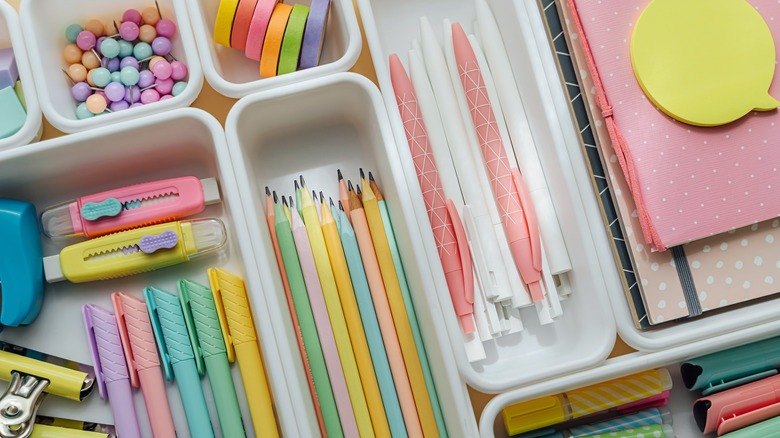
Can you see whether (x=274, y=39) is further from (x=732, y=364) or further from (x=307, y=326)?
(x=732, y=364)

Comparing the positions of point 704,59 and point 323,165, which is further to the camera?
point 323,165

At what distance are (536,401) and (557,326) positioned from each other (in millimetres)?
93

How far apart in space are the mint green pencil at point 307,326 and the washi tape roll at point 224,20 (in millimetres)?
228

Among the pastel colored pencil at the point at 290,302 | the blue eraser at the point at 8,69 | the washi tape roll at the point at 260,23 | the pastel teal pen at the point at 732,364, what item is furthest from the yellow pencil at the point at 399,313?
the blue eraser at the point at 8,69

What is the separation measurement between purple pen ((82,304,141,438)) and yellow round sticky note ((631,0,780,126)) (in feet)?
2.26

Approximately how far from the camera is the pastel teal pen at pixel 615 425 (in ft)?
2.76

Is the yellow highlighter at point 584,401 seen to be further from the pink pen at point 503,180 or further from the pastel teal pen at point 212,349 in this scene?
the pastel teal pen at point 212,349

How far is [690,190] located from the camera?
2.60ft

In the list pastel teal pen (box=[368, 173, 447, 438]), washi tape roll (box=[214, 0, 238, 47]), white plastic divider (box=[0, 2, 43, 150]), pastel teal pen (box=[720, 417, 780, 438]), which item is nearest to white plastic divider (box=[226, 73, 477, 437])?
pastel teal pen (box=[368, 173, 447, 438])

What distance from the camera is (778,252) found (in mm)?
811

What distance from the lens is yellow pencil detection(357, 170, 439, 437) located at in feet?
2.74

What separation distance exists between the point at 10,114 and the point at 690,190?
0.79 metres

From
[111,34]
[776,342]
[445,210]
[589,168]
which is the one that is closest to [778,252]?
[776,342]

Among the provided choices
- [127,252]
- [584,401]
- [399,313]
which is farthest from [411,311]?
[127,252]
